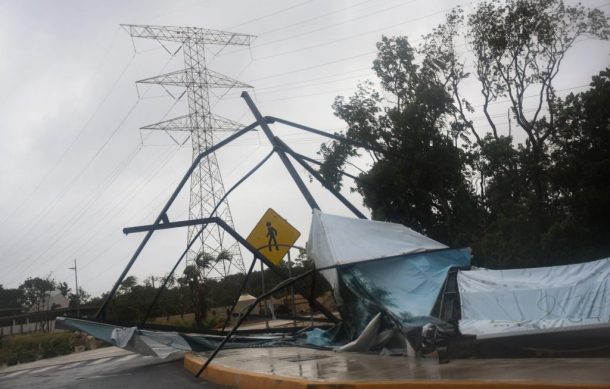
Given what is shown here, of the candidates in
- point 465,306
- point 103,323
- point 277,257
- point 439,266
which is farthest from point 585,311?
point 103,323

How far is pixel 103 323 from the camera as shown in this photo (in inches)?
515

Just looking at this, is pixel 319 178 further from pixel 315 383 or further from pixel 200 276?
pixel 200 276

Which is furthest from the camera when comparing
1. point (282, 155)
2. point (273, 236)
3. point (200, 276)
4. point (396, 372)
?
point (200, 276)

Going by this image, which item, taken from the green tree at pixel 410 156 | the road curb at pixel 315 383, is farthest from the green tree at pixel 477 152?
the road curb at pixel 315 383

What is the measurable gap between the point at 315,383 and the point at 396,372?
37.8 inches

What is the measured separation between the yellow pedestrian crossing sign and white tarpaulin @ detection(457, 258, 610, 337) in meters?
4.96

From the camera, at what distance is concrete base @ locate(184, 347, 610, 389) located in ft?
17.0

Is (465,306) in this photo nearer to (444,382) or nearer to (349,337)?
(349,337)

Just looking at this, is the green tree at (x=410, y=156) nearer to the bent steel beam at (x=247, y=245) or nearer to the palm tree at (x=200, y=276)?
the bent steel beam at (x=247, y=245)

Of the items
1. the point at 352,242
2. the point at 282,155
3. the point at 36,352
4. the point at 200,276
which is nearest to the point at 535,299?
the point at 352,242

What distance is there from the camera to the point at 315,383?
6352mm

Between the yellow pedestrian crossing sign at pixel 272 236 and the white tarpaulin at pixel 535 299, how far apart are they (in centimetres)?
496

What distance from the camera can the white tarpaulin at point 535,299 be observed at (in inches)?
287

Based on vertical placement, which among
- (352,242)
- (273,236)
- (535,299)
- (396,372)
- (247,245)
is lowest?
(396,372)
